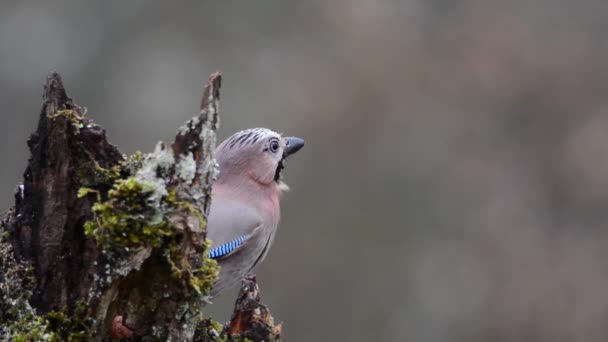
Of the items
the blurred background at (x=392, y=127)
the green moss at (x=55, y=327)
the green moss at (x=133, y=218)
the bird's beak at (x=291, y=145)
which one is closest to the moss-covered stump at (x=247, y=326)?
the green moss at (x=55, y=327)

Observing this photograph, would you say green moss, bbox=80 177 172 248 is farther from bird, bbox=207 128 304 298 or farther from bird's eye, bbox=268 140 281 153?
A: bird's eye, bbox=268 140 281 153

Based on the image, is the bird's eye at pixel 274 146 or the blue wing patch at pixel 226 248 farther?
the bird's eye at pixel 274 146

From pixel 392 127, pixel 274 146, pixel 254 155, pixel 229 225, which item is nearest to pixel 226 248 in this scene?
pixel 229 225

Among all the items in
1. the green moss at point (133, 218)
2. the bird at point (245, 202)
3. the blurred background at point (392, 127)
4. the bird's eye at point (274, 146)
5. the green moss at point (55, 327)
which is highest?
the blurred background at point (392, 127)

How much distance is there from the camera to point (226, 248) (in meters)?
7.28

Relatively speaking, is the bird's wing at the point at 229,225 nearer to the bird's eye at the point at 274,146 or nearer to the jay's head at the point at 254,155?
the jay's head at the point at 254,155

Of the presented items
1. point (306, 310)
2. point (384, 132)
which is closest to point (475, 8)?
point (384, 132)

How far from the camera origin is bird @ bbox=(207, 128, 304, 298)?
7.37m

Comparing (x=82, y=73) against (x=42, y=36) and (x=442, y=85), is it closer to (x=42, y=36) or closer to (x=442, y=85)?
(x=42, y=36)

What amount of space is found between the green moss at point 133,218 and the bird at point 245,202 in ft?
9.14

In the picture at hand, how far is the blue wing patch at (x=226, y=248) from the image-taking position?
7.18m

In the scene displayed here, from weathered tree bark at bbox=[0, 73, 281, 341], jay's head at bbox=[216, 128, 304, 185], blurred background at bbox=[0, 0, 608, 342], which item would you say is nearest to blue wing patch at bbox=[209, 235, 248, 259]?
jay's head at bbox=[216, 128, 304, 185]

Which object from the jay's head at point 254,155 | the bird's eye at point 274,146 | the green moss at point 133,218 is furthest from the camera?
the bird's eye at point 274,146

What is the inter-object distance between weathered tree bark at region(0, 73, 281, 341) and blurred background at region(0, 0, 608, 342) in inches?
311
